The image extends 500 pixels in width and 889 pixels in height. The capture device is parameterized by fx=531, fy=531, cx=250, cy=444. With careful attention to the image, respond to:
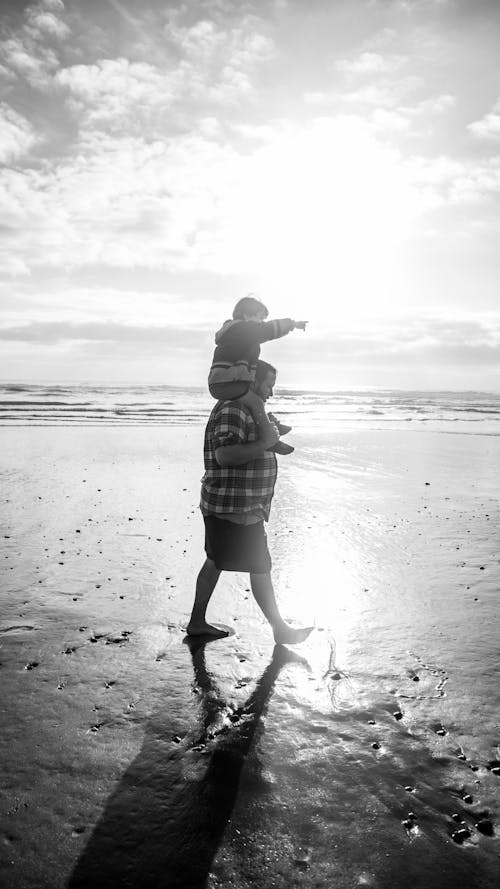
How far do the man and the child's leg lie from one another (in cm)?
3

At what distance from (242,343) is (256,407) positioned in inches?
19.9

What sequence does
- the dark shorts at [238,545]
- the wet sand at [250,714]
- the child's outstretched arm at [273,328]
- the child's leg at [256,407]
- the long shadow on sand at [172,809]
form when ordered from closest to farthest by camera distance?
the long shadow on sand at [172,809]
the wet sand at [250,714]
the child's outstretched arm at [273,328]
the child's leg at [256,407]
the dark shorts at [238,545]

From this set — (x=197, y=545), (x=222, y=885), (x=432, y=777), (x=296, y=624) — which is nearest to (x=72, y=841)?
(x=222, y=885)

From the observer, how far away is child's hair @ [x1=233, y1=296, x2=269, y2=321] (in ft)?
13.9

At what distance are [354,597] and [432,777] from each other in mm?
2527

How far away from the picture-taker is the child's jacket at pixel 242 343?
4.04 metres

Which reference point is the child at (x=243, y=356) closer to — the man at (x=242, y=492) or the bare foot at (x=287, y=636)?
the man at (x=242, y=492)

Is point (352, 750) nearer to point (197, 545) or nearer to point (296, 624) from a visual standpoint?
point (296, 624)

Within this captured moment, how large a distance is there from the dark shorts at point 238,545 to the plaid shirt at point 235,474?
122mm

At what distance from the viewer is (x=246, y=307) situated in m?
4.22

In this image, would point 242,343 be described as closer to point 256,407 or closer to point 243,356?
point 243,356

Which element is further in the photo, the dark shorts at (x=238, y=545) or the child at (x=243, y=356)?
the dark shorts at (x=238, y=545)

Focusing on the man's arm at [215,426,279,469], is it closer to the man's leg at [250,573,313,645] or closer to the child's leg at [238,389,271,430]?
the child's leg at [238,389,271,430]

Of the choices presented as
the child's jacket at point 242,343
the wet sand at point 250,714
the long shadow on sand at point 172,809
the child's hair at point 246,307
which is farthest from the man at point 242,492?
the long shadow on sand at point 172,809
